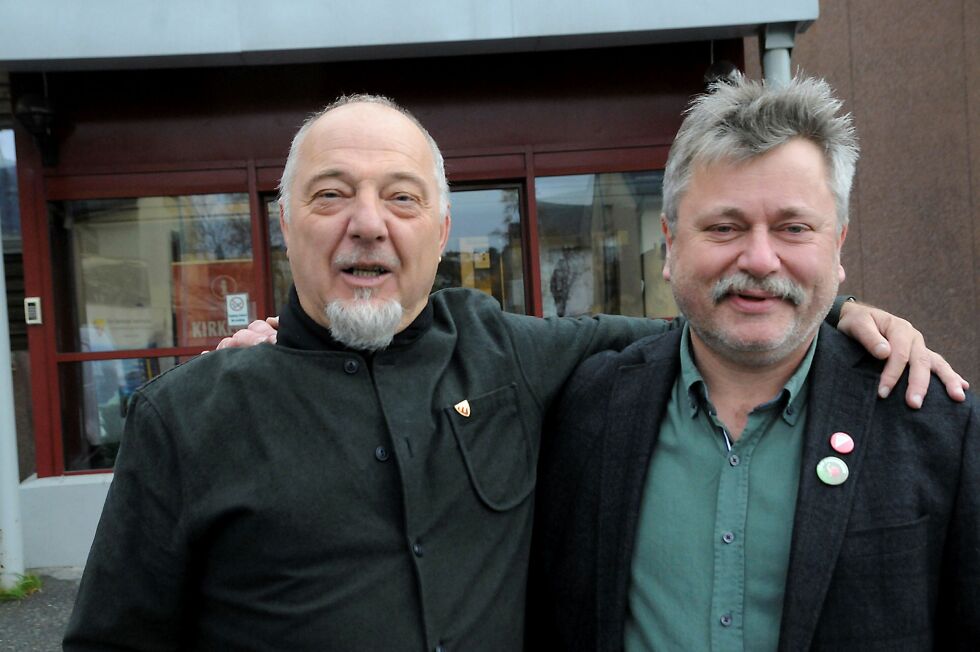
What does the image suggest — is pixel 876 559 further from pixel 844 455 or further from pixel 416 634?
pixel 416 634

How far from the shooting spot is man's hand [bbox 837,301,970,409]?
61.7 inches

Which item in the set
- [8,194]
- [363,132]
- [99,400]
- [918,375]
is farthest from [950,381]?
[8,194]

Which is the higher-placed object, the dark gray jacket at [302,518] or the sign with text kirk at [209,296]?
the sign with text kirk at [209,296]

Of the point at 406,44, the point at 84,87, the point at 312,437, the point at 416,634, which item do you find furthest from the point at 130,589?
the point at 84,87

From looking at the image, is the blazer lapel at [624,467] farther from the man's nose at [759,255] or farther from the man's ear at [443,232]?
the man's ear at [443,232]

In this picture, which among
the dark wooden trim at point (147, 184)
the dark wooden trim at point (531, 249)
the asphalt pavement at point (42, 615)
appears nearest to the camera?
the asphalt pavement at point (42, 615)

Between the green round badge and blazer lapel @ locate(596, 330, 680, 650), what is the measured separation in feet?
1.22

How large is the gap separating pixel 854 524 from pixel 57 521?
5220 millimetres

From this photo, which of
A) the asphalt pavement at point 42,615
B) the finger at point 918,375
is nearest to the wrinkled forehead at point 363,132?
the finger at point 918,375

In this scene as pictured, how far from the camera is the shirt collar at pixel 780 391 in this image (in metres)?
1.67

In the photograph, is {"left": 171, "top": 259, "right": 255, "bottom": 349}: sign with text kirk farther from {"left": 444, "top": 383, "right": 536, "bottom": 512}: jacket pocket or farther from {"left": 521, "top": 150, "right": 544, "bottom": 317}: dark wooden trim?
{"left": 444, "top": 383, "right": 536, "bottom": 512}: jacket pocket

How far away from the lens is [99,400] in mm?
5473

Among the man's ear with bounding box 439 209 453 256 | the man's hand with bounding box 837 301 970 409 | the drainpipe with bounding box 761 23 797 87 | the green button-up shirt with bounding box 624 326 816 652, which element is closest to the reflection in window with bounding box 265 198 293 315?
the drainpipe with bounding box 761 23 797 87

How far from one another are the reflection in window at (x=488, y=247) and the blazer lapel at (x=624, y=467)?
370cm
